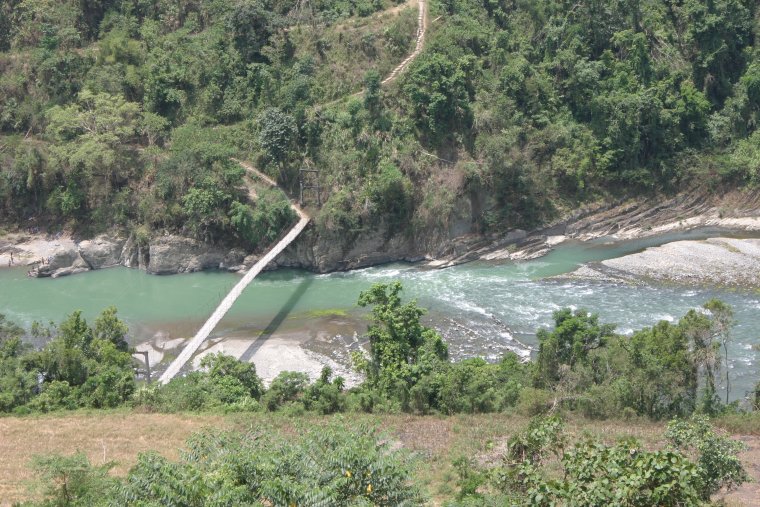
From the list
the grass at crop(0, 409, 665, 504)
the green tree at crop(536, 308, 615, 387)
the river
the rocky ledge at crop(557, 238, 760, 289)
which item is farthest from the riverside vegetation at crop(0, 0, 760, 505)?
the green tree at crop(536, 308, 615, 387)

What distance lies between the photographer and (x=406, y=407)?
939 inches

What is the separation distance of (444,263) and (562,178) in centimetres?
730

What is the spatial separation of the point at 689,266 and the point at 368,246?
12.7 meters

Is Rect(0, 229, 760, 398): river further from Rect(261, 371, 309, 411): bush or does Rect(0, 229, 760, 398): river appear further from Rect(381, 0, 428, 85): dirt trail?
Rect(381, 0, 428, 85): dirt trail

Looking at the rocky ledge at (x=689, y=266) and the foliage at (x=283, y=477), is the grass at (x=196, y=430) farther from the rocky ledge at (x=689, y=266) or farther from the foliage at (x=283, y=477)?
the rocky ledge at (x=689, y=266)

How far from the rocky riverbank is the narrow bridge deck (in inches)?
35.7

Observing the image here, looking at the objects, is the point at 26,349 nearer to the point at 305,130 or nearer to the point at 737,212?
the point at 305,130

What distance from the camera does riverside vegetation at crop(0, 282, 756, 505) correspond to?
13.4 metres

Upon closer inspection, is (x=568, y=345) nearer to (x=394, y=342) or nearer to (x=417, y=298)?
(x=394, y=342)

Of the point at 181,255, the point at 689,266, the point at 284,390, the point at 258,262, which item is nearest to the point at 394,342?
the point at 284,390

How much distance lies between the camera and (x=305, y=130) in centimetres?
3894

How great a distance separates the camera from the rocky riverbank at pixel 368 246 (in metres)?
37.7

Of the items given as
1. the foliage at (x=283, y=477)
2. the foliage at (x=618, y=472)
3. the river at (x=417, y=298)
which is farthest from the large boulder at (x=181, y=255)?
the foliage at (x=618, y=472)

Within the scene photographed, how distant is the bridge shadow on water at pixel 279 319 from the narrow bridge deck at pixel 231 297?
1.51 metres
